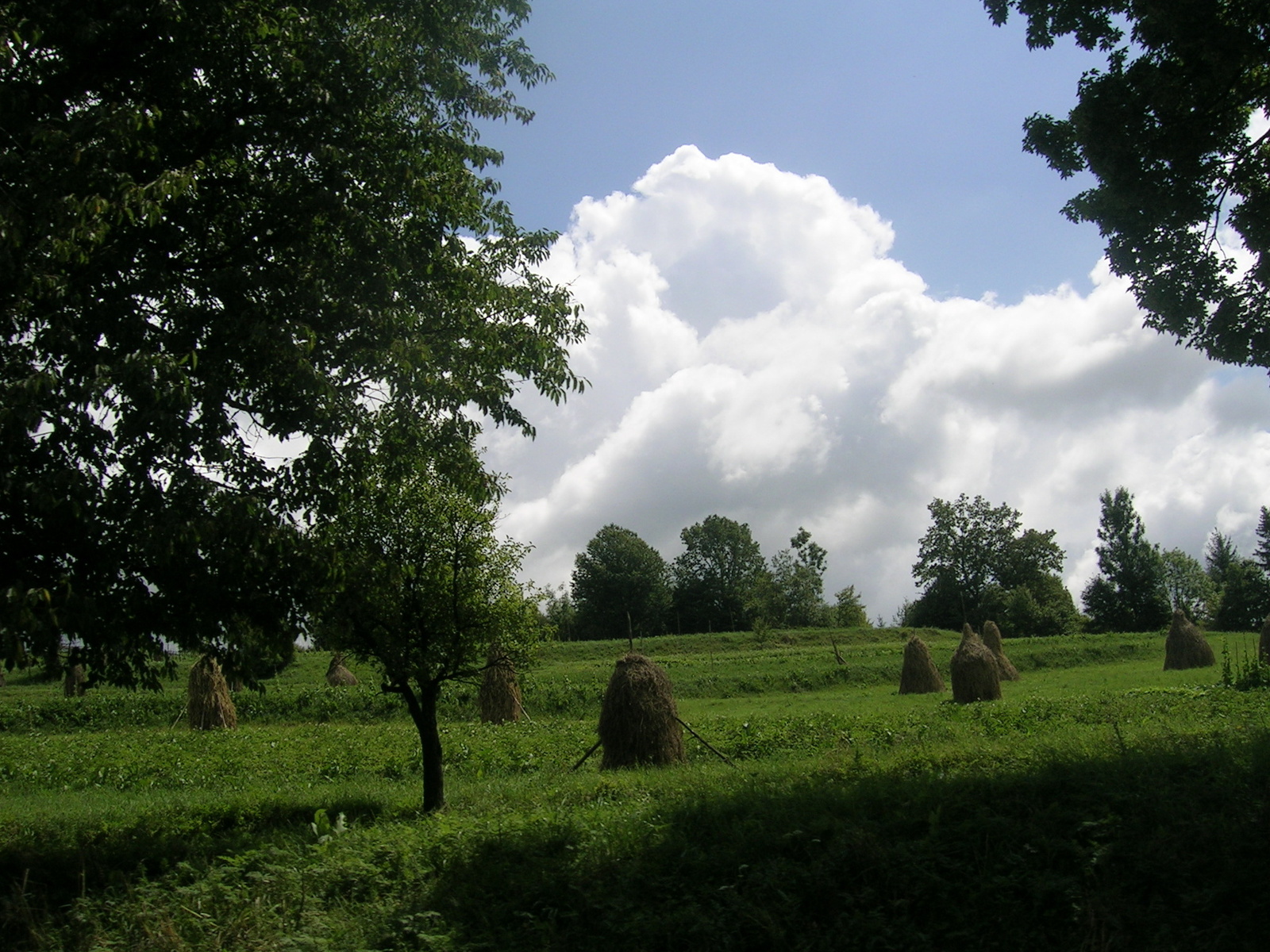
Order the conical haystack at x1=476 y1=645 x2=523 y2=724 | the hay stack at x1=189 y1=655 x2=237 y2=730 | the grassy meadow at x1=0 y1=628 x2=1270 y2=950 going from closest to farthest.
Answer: the grassy meadow at x1=0 y1=628 x2=1270 y2=950, the hay stack at x1=189 y1=655 x2=237 y2=730, the conical haystack at x1=476 y1=645 x2=523 y2=724

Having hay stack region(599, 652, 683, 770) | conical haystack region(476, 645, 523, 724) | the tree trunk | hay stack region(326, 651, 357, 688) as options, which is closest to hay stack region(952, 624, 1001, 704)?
hay stack region(599, 652, 683, 770)

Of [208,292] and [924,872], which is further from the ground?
[208,292]

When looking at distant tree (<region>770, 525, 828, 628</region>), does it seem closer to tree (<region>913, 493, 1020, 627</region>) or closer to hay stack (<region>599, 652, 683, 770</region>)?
tree (<region>913, 493, 1020, 627</region>)

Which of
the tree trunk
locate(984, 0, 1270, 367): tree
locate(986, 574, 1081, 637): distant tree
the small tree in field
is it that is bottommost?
locate(986, 574, 1081, 637): distant tree

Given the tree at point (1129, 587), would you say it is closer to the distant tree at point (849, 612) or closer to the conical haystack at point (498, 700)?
the distant tree at point (849, 612)

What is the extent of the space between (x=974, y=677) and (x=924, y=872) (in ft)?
62.5

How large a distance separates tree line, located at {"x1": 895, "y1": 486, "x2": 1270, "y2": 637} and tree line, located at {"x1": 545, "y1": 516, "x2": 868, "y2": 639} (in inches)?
452

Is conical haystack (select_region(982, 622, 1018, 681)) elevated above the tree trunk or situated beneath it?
Result: situated beneath

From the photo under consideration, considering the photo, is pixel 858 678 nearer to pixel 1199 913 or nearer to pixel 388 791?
pixel 388 791

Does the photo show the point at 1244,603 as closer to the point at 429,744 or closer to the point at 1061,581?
the point at 1061,581

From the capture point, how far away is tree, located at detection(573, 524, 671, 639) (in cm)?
9675

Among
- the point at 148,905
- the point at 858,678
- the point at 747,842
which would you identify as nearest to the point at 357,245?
the point at 148,905

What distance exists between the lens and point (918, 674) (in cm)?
3077

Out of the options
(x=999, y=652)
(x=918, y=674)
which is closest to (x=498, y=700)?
(x=918, y=674)
